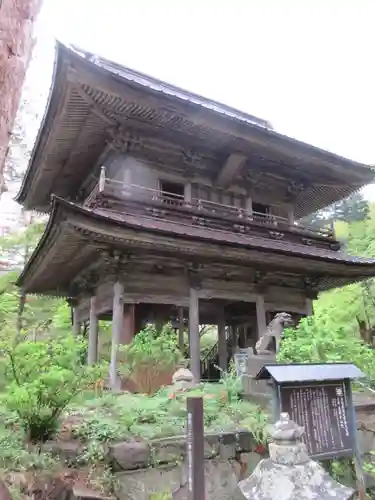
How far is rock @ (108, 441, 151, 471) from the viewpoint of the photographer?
424cm

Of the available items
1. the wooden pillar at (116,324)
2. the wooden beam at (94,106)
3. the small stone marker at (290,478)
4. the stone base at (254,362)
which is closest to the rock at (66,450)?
the small stone marker at (290,478)

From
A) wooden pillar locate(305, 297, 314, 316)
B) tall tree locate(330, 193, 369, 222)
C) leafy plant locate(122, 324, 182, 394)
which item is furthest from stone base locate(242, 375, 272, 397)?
tall tree locate(330, 193, 369, 222)

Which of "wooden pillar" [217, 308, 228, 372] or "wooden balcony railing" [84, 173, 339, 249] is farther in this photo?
"wooden pillar" [217, 308, 228, 372]

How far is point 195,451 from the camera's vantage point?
3703 mm

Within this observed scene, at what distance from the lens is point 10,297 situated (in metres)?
13.8

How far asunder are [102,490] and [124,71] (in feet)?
40.5

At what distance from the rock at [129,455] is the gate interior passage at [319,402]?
1631 millimetres

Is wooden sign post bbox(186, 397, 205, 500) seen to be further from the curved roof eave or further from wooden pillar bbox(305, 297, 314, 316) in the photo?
wooden pillar bbox(305, 297, 314, 316)

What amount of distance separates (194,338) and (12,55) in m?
7.85

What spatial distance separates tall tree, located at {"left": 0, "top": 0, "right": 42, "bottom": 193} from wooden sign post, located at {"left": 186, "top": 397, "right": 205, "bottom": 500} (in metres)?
3.10

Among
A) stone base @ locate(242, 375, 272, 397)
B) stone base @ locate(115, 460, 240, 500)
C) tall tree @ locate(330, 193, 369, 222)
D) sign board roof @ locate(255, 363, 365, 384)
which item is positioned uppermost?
tall tree @ locate(330, 193, 369, 222)

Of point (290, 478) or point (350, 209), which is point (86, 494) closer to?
point (290, 478)

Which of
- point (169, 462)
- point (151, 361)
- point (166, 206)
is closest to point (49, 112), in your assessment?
point (166, 206)

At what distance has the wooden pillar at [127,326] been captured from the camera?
8291mm
